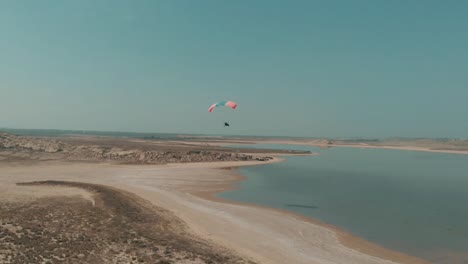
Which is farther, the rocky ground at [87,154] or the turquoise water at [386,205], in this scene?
Result: the rocky ground at [87,154]

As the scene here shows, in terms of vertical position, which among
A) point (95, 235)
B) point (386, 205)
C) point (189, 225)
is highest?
point (386, 205)

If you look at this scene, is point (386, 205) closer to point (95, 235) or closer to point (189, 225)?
point (189, 225)

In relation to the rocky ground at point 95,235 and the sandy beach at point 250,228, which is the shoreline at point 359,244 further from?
the rocky ground at point 95,235

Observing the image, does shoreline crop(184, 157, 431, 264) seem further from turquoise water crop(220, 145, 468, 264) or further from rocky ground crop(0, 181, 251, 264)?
rocky ground crop(0, 181, 251, 264)

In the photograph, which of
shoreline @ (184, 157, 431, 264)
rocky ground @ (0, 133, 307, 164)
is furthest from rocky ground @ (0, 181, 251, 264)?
rocky ground @ (0, 133, 307, 164)

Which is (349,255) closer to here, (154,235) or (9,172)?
(154,235)

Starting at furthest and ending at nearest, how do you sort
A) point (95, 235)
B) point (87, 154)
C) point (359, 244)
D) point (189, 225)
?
point (87, 154) → point (189, 225) → point (359, 244) → point (95, 235)

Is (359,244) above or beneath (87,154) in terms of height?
beneath

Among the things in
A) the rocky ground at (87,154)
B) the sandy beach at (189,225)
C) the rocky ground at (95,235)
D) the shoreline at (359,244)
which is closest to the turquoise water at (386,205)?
the shoreline at (359,244)

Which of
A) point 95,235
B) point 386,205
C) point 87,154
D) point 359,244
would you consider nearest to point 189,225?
point 95,235
